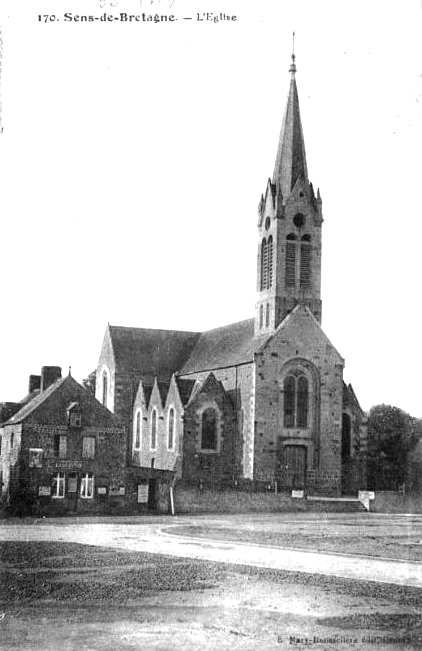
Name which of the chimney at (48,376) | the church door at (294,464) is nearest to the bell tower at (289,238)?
the church door at (294,464)

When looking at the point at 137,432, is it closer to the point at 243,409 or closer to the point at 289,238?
the point at 243,409

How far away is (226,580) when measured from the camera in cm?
1741

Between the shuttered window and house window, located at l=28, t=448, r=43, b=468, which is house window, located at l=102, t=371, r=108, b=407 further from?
house window, located at l=28, t=448, r=43, b=468

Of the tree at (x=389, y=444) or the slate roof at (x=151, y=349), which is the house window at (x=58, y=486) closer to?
the slate roof at (x=151, y=349)

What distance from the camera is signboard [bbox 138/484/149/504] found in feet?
144

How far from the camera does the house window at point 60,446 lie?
42.8 meters

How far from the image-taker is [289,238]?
179ft

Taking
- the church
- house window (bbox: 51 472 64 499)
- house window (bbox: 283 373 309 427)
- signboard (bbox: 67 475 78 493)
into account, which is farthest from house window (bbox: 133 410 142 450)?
house window (bbox: 51 472 64 499)

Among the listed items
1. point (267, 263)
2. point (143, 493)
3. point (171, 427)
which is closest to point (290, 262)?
point (267, 263)

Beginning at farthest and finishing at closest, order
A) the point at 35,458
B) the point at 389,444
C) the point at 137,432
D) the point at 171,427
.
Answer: the point at 389,444, the point at 137,432, the point at 171,427, the point at 35,458

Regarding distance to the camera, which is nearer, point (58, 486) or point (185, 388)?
point (58, 486)

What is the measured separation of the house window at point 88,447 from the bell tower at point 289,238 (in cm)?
1550

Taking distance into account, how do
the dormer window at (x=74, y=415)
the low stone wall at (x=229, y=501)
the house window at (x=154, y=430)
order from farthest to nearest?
the house window at (x=154, y=430) → the dormer window at (x=74, y=415) → the low stone wall at (x=229, y=501)

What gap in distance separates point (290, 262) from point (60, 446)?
2047cm
